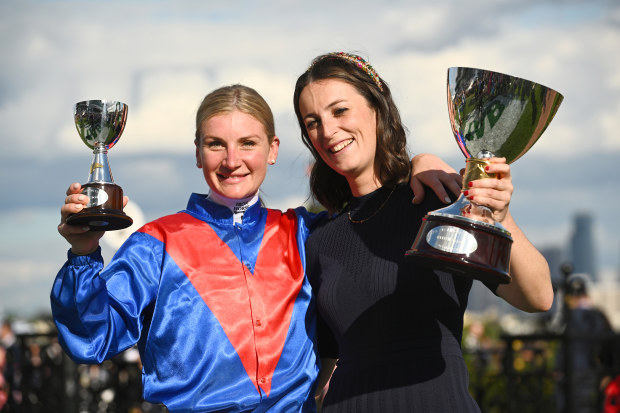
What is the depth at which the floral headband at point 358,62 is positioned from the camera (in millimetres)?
2930

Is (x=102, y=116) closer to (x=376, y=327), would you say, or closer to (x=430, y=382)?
(x=376, y=327)

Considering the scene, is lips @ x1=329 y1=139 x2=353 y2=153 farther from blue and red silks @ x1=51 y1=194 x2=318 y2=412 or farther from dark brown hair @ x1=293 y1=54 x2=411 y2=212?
blue and red silks @ x1=51 y1=194 x2=318 y2=412

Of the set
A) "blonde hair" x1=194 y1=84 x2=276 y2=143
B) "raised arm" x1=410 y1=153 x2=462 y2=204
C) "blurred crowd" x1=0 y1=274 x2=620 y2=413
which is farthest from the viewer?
"blurred crowd" x1=0 y1=274 x2=620 y2=413

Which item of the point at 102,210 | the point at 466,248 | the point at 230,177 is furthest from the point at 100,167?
the point at 466,248

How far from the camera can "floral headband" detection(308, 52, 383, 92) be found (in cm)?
293

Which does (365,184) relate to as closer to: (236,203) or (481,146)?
(236,203)

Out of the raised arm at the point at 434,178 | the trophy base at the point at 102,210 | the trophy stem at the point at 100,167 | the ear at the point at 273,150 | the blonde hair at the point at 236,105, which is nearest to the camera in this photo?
the trophy base at the point at 102,210

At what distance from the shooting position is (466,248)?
208 centimetres

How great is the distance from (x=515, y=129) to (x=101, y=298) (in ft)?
4.51

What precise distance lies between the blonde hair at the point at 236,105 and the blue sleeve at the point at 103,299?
0.56 m

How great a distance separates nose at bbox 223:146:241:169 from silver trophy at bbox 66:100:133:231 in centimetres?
38

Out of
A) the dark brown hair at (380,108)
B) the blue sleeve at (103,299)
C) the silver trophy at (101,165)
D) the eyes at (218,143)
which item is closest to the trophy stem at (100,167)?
the silver trophy at (101,165)

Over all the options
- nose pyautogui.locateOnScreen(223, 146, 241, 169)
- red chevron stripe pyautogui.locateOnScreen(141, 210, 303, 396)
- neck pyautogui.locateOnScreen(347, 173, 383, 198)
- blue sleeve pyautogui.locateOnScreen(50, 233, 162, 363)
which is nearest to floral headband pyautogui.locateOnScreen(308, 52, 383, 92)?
neck pyautogui.locateOnScreen(347, 173, 383, 198)

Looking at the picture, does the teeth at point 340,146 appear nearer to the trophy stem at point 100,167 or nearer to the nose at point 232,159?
the nose at point 232,159
